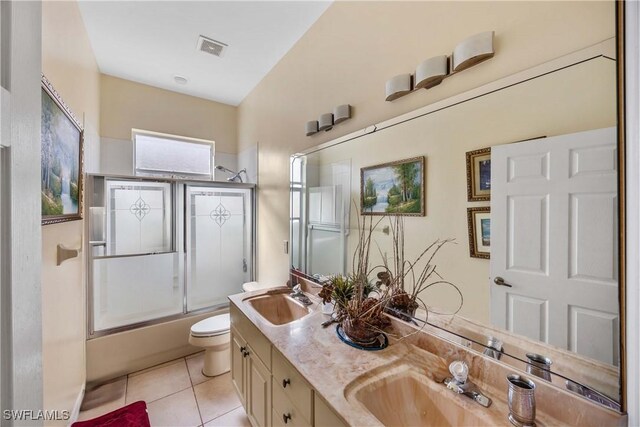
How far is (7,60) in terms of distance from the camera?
0.50m

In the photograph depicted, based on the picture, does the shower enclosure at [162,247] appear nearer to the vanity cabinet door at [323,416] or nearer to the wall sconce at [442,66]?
the wall sconce at [442,66]

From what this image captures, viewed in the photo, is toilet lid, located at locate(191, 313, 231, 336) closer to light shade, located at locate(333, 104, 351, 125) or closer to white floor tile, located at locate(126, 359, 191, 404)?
white floor tile, located at locate(126, 359, 191, 404)

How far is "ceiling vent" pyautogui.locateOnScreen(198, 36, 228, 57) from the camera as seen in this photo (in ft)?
6.79

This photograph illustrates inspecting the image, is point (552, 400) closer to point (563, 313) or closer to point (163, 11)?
point (563, 313)

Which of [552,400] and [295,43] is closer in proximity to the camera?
[552,400]

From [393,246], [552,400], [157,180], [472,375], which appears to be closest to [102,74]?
[157,180]

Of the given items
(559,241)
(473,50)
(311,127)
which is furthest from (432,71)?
(311,127)

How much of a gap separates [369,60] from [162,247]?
8.05ft

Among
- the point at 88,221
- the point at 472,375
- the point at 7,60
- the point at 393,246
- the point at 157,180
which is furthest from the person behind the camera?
the point at 157,180

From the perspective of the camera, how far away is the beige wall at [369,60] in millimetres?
837

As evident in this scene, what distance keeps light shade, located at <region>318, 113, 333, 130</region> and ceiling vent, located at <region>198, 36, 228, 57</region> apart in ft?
3.90

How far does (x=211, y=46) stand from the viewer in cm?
214

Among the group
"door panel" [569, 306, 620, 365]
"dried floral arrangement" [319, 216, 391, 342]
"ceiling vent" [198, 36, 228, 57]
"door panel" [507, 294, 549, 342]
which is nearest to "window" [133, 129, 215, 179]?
"ceiling vent" [198, 36, 228, 57]

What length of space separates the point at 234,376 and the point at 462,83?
2.20 m
